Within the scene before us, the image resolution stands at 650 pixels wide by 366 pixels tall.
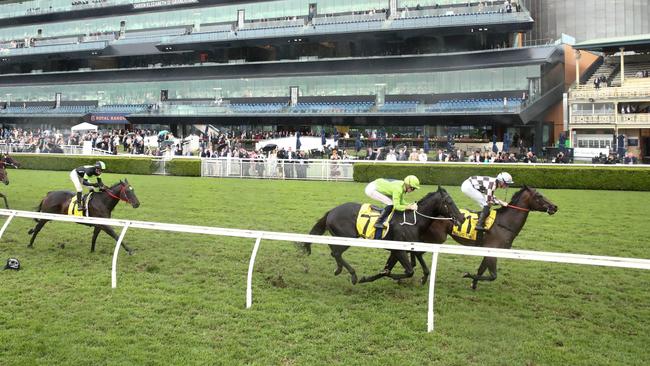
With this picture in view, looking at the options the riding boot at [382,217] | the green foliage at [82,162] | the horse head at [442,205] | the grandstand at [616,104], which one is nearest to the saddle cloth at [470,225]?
the horse head at [442,205]

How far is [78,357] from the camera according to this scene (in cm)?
475

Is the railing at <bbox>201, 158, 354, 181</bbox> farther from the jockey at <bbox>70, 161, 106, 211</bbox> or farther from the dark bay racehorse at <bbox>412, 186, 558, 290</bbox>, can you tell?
the dark bay racehorse at <bbox>412, 186, 558, 290</bbox>

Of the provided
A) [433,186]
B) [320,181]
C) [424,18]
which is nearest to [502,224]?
[433,186]

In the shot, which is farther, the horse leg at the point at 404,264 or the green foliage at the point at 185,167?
the green foliage at the point at 185,167

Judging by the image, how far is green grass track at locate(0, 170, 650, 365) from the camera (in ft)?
16.0

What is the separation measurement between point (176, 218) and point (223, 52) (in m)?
35.7

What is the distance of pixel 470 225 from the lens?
276 inches

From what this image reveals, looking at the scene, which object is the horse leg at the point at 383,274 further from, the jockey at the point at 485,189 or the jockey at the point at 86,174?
the jockey at the point at 86,174

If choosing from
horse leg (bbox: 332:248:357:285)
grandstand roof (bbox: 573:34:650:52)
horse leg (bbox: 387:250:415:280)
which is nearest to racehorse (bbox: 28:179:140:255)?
horse leg (bbox: 332:248:357:285)

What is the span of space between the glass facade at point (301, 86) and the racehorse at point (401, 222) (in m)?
30.1

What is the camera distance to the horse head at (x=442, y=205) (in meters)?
6.64

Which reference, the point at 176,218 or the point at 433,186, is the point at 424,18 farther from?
the point at 176,218

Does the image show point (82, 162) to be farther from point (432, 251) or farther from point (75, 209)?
point (432, 251)

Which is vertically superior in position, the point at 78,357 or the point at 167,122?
the point at 167,122
